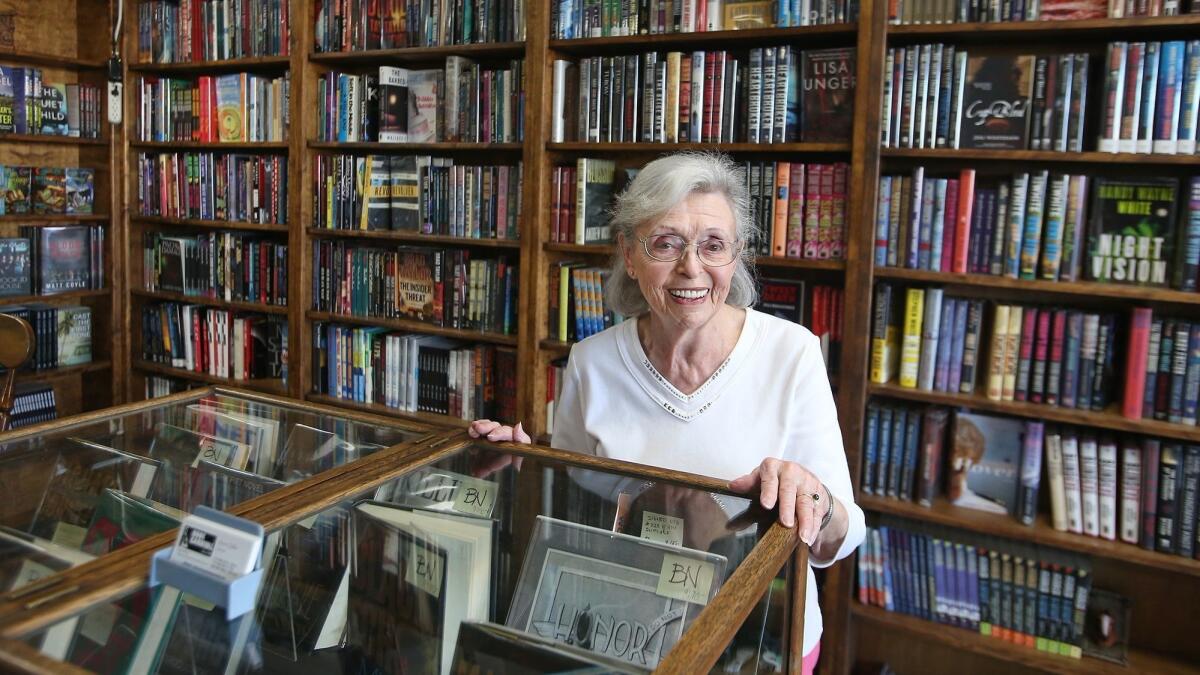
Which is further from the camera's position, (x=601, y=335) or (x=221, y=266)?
(x=221, y=266)

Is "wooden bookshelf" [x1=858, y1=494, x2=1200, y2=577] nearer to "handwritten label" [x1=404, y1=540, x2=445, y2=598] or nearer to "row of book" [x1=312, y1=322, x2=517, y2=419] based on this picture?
"row of book" [x1=312, y1=322, x2=517, y2=419]

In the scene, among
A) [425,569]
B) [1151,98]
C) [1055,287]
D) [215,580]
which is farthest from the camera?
[1055,287]

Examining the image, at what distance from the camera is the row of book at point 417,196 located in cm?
293

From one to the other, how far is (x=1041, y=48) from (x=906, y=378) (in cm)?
94

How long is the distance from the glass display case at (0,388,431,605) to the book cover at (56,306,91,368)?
2789 millimetres

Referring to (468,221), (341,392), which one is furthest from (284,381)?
(468,221)

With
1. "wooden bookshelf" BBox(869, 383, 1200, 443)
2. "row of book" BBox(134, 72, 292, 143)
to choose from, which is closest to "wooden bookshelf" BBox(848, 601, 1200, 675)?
"wooden bookshelf" BBox(869, 383, 1200, 443)

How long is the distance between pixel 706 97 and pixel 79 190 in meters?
2.82

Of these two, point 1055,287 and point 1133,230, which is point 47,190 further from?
point 1133,230

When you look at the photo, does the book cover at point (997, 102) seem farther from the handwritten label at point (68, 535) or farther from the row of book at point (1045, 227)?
the handwritten label at point (68, 535)

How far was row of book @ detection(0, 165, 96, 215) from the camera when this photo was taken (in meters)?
3.56

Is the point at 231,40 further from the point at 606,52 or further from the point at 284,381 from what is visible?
the point at 606,52

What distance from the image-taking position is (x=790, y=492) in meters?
1.05

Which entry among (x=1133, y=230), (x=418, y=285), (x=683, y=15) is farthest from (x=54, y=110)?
(x=1133, y=230)
